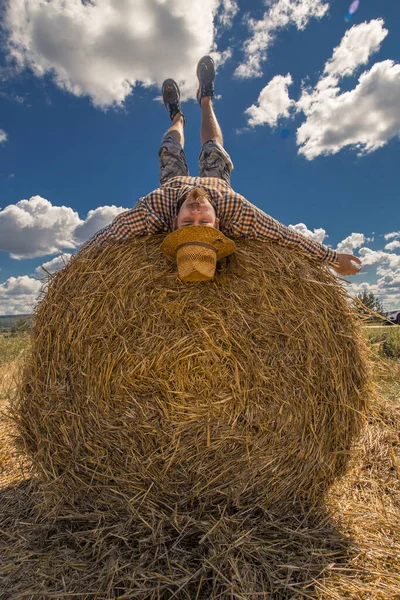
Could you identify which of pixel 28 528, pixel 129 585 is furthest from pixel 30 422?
pixel 129 585

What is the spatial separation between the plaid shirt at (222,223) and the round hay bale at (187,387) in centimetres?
13

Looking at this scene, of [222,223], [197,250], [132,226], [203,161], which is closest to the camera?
[197,250]

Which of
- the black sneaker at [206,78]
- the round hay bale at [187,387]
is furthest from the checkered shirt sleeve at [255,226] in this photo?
the black sneaker at [206,78]

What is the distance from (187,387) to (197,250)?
79 cm

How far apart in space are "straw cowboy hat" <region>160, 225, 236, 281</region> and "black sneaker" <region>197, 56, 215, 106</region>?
3.93m

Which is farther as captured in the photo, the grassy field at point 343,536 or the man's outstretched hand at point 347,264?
the man's outstretched hand at point 347,264

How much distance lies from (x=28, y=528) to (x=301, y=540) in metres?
1.60

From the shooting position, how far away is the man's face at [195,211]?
2248 mm

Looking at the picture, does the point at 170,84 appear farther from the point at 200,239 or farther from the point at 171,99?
the point at 200,239

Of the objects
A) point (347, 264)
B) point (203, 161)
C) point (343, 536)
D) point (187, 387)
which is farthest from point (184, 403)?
point (203, 161)

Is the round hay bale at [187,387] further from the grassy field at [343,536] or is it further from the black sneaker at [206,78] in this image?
the black sneaker at [206,78]

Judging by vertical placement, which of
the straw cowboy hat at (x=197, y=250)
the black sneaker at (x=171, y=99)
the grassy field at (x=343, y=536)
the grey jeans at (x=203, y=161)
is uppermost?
the black sneaker at (x=171, y=99)

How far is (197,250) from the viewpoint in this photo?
6.23ft

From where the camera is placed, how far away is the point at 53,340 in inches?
88.4
